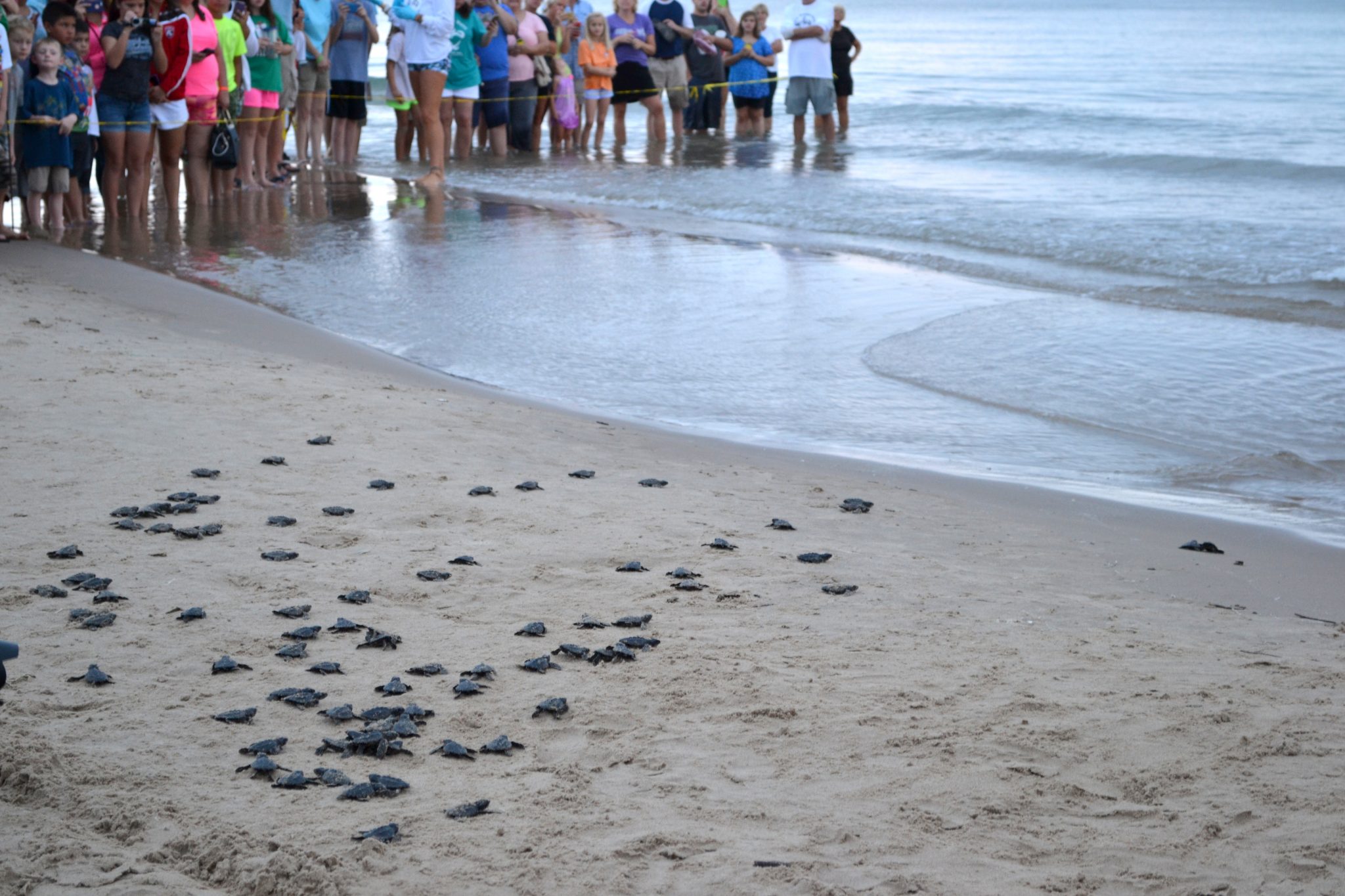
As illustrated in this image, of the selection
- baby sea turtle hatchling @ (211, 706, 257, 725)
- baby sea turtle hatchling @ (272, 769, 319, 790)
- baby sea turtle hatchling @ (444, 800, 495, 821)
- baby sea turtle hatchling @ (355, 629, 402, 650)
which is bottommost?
baby sea turtle hatchling @ (444, 800, 495, 821)

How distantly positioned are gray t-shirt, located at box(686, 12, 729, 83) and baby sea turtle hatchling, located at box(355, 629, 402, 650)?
17.4 m

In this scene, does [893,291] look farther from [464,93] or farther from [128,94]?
[464,93]

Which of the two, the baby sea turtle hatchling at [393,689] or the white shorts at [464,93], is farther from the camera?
the white shorts at [464,93]

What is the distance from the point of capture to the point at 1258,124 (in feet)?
80.2

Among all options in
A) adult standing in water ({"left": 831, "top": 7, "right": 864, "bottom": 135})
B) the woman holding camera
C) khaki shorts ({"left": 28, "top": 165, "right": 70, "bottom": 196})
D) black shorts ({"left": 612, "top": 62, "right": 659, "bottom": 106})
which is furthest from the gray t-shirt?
khaki shorts ({"left": 28, "top": 165, "right": 70, "bottom": 196})

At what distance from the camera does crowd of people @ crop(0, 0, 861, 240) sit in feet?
33.8

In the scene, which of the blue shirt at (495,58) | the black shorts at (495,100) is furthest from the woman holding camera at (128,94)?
the black shorts at (495,100)

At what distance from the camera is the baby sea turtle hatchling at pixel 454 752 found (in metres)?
3.16

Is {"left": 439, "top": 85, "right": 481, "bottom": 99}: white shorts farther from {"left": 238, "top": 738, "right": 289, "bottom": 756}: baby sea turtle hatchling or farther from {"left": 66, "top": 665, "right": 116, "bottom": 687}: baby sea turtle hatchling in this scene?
{"left": 238, "top": 738, "right": 289, "bottom": 756}: baby sea turtle hatchling

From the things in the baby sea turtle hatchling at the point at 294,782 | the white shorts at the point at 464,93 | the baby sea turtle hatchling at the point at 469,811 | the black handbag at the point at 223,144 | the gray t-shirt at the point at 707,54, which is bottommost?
the baby sea turtle hatchling at the point at 469,811

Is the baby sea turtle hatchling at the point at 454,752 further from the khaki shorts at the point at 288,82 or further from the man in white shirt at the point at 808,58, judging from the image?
the man in white shirt at the point at 808,58

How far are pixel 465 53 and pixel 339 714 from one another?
14013 millimetres

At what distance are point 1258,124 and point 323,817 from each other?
2525 centimetres

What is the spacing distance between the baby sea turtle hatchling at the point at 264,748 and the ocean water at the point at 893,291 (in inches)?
142
